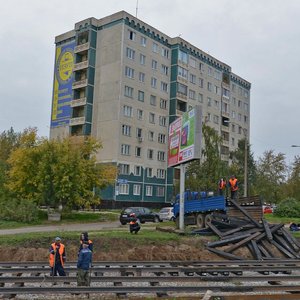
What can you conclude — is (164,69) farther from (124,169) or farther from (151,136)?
(124,169)

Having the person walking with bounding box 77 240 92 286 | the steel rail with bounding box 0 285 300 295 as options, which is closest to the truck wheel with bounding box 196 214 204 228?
the steel rail with bounding box 0 285 300 295

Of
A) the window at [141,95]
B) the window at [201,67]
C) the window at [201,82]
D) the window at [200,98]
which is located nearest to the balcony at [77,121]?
the window at [141,95]

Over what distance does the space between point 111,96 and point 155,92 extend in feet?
25.9

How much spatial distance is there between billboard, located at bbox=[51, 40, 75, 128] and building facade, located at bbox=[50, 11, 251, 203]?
5.6 inches

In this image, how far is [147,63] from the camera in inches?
2335

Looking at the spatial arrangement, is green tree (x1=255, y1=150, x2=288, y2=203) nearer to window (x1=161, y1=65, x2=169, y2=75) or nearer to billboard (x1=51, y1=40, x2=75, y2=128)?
window (x1=161, y1=65, x2=169, y2=75)

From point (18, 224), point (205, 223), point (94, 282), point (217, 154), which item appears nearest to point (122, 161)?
point (217, 154)

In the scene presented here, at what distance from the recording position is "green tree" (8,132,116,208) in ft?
110

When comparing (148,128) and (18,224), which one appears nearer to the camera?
(18,224)

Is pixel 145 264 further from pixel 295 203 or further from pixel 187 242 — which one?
pixel 295 203

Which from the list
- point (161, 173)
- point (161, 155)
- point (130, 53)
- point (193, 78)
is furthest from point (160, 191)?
point (193, 78)

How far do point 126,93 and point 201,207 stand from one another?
32.4 m

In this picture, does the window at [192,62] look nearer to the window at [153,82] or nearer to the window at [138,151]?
the window at [153,82]

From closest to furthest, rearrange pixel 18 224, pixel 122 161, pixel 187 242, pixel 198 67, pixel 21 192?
pixel 187 242, pixel 18 224, pixel 21 192, pixel 122 161, pixel 198 67
